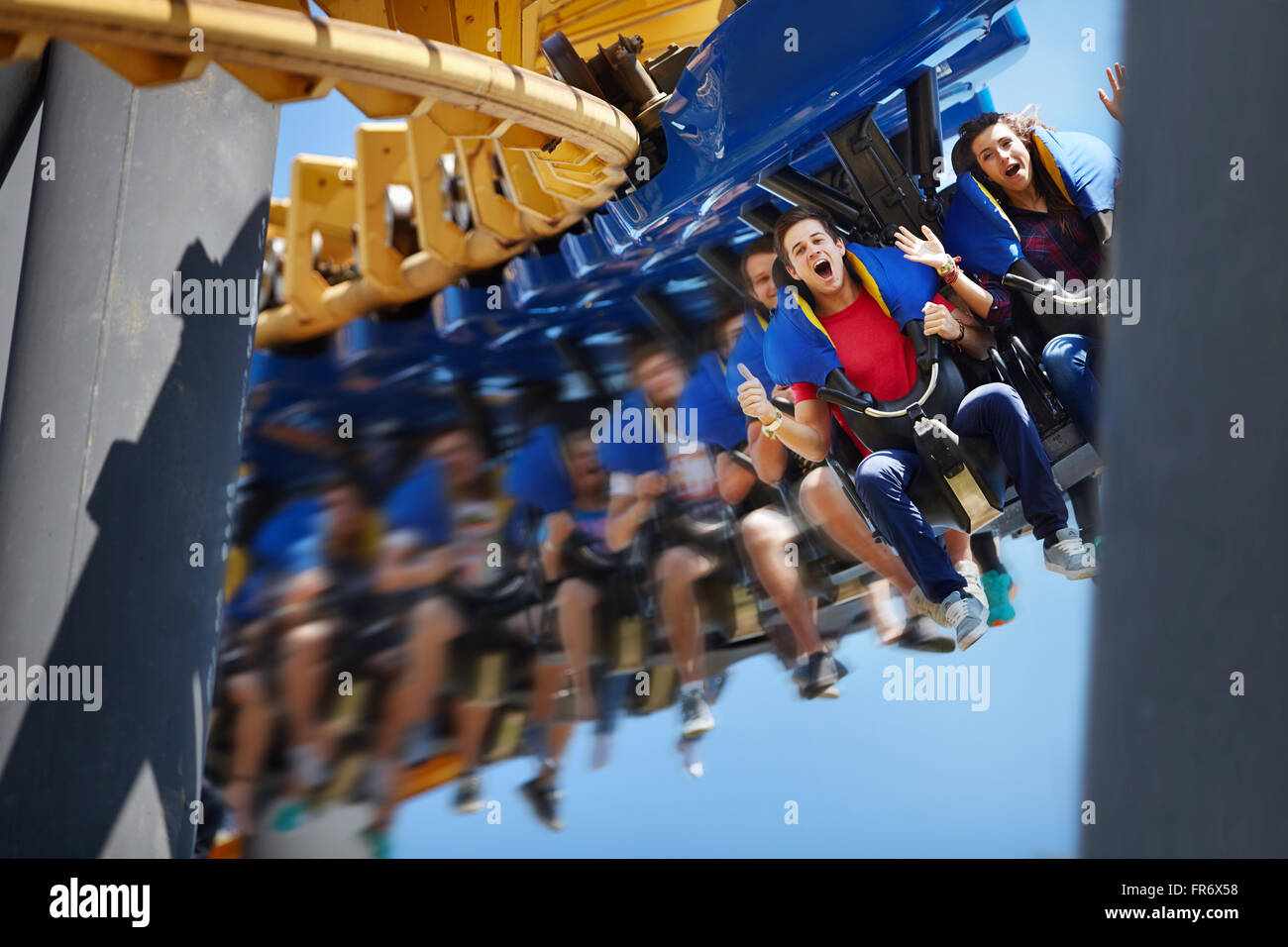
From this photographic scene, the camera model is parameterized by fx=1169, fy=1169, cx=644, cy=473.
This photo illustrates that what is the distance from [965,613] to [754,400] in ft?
3.39

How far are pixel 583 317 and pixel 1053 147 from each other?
225 centimetres

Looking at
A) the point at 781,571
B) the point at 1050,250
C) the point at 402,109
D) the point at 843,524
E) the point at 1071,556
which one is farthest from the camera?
the point at 781,571

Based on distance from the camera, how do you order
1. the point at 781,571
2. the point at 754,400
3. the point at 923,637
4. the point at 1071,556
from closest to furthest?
the point at 1071,556 → the point at 923,637 → the point at 754,400 → the point at 781,571

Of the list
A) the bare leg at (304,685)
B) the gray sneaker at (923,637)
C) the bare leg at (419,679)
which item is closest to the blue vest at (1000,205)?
the gray sneaker at (923,637)

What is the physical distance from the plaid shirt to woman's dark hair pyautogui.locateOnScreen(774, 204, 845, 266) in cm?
52

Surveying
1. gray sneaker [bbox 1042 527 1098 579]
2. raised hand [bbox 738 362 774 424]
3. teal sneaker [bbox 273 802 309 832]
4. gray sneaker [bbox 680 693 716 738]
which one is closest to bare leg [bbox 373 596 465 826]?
teal sneaker [bbox 273 802 309 832]

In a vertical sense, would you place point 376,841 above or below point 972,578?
below

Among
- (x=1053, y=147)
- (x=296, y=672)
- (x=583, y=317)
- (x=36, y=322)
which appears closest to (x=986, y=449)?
(x=1053, y=147)

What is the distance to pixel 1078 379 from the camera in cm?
336

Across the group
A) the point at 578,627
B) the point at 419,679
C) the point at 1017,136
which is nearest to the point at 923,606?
the point at 1017,136

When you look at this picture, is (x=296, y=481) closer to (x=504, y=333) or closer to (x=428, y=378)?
(x=428, y=378)

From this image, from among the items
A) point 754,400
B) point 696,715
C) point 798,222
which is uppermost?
point 798,222

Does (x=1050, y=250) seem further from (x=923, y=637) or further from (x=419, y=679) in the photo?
(x=419, y=679)

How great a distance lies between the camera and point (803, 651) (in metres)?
4.20
